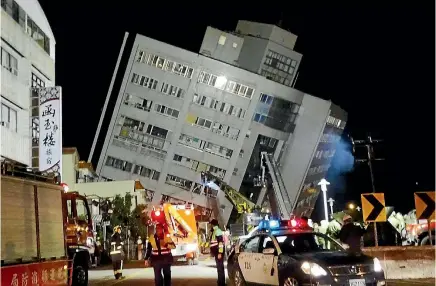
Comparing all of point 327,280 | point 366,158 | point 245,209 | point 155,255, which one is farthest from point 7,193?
point 245,209

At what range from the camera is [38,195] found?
36.6ft

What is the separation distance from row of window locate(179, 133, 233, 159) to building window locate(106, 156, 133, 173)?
6.88 m

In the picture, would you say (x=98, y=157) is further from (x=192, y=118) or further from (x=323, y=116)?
(x=323, y=116)

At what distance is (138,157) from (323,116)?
2290 cm

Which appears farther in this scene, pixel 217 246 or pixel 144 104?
pixel 144 104

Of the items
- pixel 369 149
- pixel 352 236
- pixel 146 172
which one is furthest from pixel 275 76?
pixel 352 236

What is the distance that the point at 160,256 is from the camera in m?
12.1

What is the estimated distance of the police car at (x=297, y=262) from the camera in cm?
991

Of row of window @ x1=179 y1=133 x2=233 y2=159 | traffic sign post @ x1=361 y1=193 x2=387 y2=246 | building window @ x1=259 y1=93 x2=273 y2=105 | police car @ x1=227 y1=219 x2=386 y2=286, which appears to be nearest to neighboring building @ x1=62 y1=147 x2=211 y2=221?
row of window @ x1=179 y1=133 x2=233 y2=159

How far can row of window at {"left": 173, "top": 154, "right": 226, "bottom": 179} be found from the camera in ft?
204

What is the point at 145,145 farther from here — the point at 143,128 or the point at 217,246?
the point at 217,246

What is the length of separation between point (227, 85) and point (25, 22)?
3394cm

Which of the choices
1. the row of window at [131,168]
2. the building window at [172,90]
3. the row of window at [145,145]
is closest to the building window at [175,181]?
the row of window at [131,168]

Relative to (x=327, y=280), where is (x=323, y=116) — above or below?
above
